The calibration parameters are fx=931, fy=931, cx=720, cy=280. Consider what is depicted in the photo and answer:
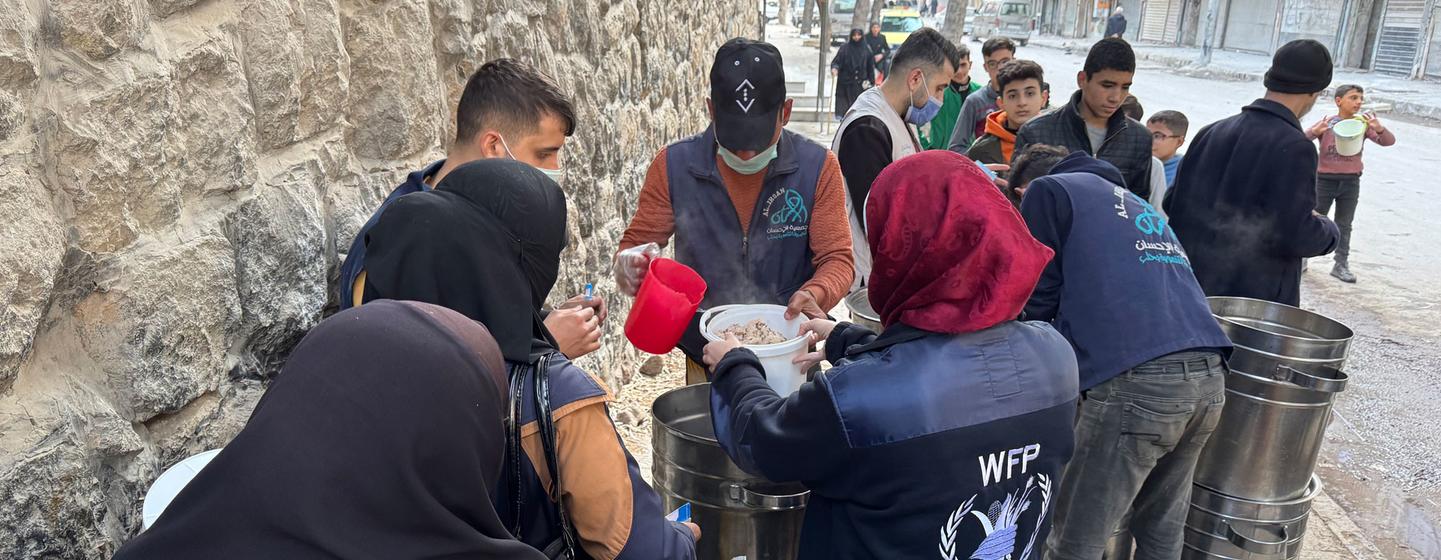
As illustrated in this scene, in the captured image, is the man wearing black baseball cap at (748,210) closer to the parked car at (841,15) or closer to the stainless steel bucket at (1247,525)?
the stainless steel bucket at (1247,525)

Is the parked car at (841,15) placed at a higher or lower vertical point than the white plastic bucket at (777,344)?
higher

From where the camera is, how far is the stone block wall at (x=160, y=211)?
1454mm

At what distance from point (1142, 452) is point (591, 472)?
203 centimetres

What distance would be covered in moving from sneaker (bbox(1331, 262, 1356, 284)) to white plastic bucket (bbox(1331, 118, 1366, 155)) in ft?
5.44

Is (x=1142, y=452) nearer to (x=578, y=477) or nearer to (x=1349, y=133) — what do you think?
(x=578, y=477)

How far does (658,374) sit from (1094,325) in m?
3.23

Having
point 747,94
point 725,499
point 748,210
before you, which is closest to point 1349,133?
point 748,210

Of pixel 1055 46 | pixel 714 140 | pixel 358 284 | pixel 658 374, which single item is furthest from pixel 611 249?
pixel 1055 46

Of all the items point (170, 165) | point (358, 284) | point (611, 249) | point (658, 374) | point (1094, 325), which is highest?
point (170, 165)

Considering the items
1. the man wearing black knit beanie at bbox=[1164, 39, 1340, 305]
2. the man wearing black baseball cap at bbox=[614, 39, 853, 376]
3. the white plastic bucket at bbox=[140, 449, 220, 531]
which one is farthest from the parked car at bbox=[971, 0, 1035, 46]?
the white plastic bucket at bbox=[140, 449, 220, 531]

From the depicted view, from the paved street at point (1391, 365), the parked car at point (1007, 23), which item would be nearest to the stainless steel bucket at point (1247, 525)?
the paved street at point (1391, 365)

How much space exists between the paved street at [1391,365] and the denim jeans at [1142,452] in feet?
4.75

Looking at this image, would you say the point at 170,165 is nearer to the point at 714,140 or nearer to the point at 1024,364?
the point at 1024,364

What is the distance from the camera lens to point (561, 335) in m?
2.16
